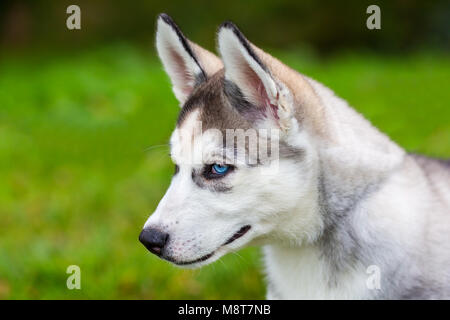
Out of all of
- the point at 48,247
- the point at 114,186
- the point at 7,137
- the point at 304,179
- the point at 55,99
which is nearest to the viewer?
the point at 304,179

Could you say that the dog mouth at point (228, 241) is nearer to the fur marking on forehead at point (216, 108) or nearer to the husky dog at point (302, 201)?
the husky dog at point (302, 201)

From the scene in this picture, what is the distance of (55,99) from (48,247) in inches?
206

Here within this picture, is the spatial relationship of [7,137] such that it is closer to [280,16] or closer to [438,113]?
[438,113]

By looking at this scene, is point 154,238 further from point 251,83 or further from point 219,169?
point 251,83

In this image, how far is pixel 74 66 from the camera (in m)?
13.0

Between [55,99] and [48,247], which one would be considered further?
[55,99]

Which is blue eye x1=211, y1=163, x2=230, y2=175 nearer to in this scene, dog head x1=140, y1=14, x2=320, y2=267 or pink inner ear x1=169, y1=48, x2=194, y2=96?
dog head x1=140, y1=14, x2=320, y2=267

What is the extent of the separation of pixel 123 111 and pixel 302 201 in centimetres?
713

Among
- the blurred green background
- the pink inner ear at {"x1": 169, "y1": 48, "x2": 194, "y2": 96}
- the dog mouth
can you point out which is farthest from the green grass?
the dog mouth

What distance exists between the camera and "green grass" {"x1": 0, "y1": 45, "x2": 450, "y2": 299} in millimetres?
5059

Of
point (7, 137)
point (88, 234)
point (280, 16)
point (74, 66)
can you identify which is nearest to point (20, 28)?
point (74, 66)

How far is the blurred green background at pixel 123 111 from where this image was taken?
16.9 feet

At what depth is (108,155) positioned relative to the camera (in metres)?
8.29

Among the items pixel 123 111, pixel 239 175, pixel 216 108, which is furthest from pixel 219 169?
pixel 123 111
